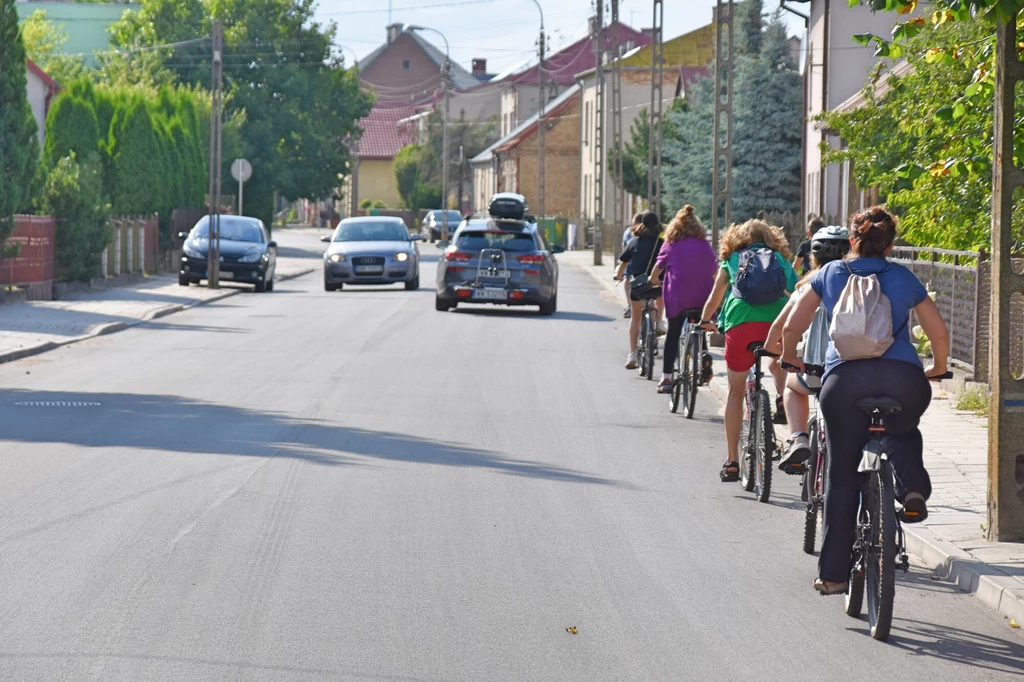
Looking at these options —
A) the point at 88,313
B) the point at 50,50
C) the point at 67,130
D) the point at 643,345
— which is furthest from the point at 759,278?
the point at 50,50

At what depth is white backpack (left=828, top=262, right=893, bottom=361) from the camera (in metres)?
6.63

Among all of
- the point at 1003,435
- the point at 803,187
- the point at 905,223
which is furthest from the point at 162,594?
the point at 803,187

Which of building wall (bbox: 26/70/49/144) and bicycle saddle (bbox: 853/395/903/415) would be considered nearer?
bicycle saddle (bbox: 853/395/903/415)

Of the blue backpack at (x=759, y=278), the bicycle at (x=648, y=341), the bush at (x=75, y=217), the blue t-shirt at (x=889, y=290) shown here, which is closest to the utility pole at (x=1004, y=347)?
the blue t-shirt at (x=889, y=290)

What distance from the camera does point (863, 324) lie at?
6.62 metres

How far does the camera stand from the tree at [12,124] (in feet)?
87.0

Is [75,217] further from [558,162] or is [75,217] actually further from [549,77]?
[549,77]

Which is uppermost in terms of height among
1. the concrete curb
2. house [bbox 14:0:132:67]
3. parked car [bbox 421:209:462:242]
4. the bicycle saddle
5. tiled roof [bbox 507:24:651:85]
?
tiled roof [bbox 507:24:651:85]

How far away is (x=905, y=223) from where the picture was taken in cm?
1673

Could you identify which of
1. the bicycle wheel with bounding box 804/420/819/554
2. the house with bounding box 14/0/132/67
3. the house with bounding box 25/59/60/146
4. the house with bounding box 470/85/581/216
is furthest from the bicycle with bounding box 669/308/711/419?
the house with bounding box 14/0/132/67

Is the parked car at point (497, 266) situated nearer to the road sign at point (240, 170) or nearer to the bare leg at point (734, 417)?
the bare leg at point (734, 417)

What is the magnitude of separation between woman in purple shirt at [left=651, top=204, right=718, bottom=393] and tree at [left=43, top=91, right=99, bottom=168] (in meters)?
25.4

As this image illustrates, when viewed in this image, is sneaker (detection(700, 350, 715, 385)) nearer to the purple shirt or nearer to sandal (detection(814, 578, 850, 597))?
the purple shirt

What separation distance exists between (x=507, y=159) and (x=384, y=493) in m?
88.4
